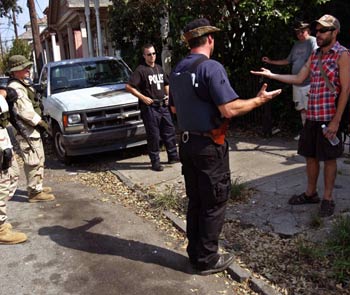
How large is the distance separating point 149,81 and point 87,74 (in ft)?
7.37

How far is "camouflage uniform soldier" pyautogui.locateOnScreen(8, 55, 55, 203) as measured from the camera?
516 cm

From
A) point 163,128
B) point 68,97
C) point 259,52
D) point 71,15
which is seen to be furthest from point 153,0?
point 71,15

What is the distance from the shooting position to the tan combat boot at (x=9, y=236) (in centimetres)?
436

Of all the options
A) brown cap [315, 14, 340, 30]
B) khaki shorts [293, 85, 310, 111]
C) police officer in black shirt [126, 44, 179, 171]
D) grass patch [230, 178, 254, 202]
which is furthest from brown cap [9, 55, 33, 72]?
khaki shorts [293, 85, 310, 111]

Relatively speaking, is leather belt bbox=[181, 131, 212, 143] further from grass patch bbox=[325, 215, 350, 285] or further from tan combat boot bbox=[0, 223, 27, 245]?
tan combat boot bbox=[0, 223, 27, 245]

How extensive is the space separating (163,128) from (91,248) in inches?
108

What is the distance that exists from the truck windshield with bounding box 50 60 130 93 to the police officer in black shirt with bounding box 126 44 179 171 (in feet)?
5.74

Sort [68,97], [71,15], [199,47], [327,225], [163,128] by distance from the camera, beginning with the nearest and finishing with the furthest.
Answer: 1. [199,47]
2. [327,225]
3. [163,128]
4. [68,97]
5. [71,15]

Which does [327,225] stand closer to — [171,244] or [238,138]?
[171,244]

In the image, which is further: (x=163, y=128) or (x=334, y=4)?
(x=334, y=4)

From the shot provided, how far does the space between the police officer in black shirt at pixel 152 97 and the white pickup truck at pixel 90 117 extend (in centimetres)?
66

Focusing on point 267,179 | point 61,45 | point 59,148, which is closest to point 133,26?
point 59,148

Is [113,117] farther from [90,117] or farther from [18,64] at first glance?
[18,64]

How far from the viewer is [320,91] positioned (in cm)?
412
